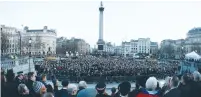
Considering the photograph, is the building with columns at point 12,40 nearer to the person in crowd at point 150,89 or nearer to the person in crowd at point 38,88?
the person in crowd at point 38,88

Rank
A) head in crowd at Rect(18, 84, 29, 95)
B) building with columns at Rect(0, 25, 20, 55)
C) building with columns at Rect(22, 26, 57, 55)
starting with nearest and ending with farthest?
1. head in crowd at Rect(18, 84, 29, 95)
2. building with columns at Rect(0, 25, 20, 55)
3. building with columns at Rect(22, 26, 57, 55)

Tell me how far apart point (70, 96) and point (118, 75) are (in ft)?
68.5

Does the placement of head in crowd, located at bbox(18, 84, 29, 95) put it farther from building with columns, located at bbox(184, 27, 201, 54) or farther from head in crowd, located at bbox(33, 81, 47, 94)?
building with columns, located at bbox(184, 27, 201, 54)

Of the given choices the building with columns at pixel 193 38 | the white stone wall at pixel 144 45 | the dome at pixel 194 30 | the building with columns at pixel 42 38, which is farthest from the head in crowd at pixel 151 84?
the white stone wall at pixel 144 45

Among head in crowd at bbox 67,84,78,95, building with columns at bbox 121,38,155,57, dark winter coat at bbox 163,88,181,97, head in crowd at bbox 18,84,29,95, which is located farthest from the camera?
building with columns at bbox 121,38,155,57

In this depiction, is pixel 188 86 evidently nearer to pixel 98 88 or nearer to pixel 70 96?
pixel 98 88

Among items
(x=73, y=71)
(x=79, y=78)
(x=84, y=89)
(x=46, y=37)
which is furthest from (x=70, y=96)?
(x=46, y=37)

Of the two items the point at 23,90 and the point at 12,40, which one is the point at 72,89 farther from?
the point at 12,40

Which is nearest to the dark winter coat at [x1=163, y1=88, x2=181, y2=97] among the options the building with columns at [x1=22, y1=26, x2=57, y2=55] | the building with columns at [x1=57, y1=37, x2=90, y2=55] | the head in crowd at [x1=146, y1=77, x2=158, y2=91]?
the head in crowd at [x1=146, y1=77, x2=158, y2=91]

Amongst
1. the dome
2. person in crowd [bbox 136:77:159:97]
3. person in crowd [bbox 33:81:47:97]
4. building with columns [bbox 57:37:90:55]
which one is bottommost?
person in crowd [bbox 33:81:47:97]

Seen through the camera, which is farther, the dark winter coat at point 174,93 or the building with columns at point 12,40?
the building with columns at point 12,40

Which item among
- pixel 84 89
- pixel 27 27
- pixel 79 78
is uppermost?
pixel 27 27

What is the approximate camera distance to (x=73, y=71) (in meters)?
27.7

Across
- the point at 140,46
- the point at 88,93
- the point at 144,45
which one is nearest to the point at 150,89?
the point at 88,93
